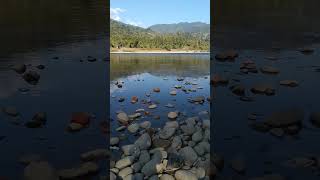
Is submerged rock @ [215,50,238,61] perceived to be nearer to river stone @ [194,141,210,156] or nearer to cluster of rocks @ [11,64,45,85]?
cluster of rocks @ [11,64,45,85]

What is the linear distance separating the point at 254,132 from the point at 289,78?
5.21 metres

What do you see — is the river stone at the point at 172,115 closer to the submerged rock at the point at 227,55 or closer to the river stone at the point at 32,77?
the river stone at the point at 32,77

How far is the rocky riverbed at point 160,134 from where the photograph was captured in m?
5.43

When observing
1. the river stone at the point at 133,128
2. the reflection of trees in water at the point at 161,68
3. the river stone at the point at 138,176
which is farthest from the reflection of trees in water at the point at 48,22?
the river stone at the point at 138,176

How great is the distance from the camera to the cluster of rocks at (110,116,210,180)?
5293mm

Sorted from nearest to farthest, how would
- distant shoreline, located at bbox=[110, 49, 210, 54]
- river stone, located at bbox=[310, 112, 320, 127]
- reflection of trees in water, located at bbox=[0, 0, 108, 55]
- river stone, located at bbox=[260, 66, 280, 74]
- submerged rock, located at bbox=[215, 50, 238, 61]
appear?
1. river stone, located at bbox=[310, 112, 320, 127]
2. river stone, located at bbox=[260, 66, 280, 74]
3. submerged rock, located at bbox=[215, 50, 238, 61]
4. reflection of trees in water, located at bbox=[0, 0, 108, 55]
5. distant shoreline, located at bbox=[110, 49, 210, 54]

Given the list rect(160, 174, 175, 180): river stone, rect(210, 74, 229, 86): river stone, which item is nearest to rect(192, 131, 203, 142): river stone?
rect(160, 174, 175, 180): river stone

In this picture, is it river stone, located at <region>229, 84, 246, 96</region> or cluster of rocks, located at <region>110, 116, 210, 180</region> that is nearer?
cluster of rocks, located at <region>110, 116, 210, 180</region>

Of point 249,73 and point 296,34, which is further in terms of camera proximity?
point 296,34

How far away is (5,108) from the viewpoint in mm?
8781

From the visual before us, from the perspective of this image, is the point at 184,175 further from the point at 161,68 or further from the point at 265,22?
the point at 265,22

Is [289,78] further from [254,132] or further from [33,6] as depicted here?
[33,6]

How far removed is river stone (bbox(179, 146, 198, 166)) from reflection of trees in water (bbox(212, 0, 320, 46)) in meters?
12.4

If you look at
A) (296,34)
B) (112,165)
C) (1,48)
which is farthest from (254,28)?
(112,165)
